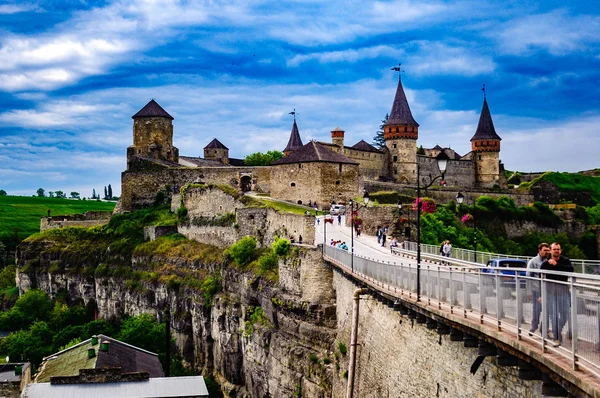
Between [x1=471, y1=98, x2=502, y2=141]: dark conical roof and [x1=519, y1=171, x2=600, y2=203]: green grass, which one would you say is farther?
[x1=471, y1=98, x2=502, y2=141]: dark conical roof

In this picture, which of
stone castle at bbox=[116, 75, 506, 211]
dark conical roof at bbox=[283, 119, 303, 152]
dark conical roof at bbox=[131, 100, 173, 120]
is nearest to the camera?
stone castle at bbox=[116, 75, 506, 211]

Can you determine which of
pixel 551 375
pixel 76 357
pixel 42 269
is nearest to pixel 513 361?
pixel 551 375

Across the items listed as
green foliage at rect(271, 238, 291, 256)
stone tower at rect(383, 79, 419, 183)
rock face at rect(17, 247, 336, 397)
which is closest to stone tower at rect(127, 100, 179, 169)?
rock face at rect(17, 247, 336, 397)

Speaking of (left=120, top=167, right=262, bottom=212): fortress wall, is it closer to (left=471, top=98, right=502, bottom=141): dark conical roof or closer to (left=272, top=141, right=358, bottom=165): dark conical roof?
(left=272, top=141, right=358, bottom=165): dark conical roof

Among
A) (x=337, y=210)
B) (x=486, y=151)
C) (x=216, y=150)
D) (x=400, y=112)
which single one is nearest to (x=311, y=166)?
(x=337, y=210)

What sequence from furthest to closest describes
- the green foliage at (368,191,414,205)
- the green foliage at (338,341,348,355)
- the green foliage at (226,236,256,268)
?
the green foliage at (368,191,414,205)
the green foliage at (226,236,256,268)
the green foliage at (338,341,348,355)

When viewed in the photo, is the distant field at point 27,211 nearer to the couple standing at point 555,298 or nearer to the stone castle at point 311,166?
the stone castle at point 311,166

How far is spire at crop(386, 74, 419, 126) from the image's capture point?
94.7 metres

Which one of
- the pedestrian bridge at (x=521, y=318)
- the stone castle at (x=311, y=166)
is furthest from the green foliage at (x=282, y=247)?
the pedestrian bridge at (x=521, y=318)

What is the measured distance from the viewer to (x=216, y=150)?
107 metres

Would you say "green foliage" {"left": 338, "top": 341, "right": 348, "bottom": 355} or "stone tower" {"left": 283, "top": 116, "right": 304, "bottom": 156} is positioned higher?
"stone tower" {"left": 283, "top": 116, "right": 304, "bottom": 156}

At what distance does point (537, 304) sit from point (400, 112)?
84773mm

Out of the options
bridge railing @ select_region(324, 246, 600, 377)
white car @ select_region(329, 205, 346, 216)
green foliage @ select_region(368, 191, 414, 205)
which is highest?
green foliage @ select_region(368, 191, 414, 205)

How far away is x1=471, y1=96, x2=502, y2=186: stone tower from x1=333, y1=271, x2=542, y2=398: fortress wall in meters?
71.9
